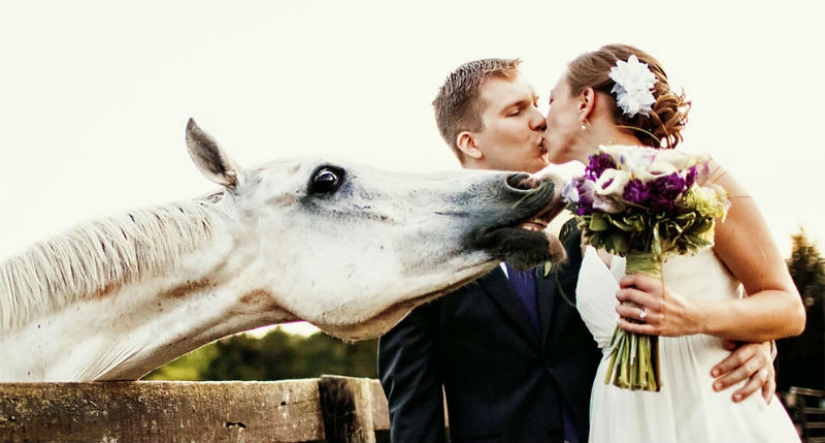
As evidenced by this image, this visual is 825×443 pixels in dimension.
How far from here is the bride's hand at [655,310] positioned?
2521mm

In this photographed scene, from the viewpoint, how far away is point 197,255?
2.79m

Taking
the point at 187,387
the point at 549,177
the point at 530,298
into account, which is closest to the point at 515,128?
the point at 530,298

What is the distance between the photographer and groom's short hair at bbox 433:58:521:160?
400 centimetres

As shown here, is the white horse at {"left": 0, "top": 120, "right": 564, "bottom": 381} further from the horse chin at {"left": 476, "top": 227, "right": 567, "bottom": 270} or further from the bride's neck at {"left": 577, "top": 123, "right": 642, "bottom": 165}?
the bride's neck at {"left": 577, "top": 123, "right": 642, "bottom": 165}

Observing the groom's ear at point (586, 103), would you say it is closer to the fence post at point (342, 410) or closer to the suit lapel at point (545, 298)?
the suit lapel at point (545, 298)

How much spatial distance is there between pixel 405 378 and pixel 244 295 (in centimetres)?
80

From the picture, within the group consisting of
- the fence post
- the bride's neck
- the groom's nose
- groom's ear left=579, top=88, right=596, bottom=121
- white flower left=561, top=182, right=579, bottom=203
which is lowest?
the fence post

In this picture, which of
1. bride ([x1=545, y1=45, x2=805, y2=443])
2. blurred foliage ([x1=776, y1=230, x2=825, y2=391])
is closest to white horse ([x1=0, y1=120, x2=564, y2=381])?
bride ([x1=545, y1=45, x2=805, y2=443])

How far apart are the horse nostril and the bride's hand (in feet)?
1.44

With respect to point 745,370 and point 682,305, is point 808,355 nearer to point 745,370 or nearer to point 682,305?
point 745,370

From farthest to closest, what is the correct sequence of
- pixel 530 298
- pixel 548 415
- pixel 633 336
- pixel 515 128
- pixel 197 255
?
1. pixel 515 128
2. pixel 530 298
3. pixel 548 415
4. pixel 197 255
5. pixel 633 336

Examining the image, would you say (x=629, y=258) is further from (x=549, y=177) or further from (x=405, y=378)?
(x=405, y=378)

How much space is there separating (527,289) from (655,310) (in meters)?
0.95

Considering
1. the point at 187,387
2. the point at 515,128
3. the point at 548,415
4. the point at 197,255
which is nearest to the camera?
the point at 187,387
